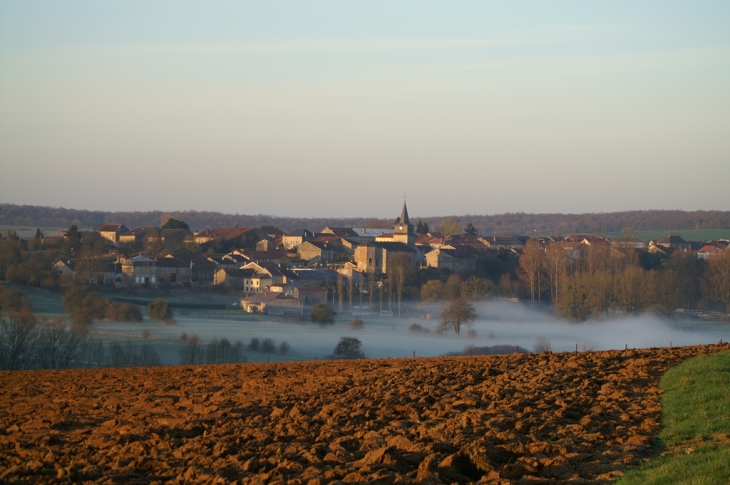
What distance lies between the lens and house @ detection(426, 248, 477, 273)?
8988cm

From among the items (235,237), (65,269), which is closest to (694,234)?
(235,237)

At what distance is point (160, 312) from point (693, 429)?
50690mm

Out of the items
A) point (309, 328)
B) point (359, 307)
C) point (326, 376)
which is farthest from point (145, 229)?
point (326, 376)

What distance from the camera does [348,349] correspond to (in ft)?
144

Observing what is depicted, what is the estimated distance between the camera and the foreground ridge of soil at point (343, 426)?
743cm

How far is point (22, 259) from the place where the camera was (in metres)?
70.8

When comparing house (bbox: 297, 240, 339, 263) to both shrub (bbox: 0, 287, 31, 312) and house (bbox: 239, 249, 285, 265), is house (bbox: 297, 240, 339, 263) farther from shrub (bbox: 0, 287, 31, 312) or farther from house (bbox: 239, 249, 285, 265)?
shrub (bbox: 0, 287, 31, 312)

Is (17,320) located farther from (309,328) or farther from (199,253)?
(199,253)

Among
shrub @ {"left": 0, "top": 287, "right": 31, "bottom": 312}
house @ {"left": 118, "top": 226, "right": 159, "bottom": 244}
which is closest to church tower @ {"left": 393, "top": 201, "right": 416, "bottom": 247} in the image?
house @ {"left": 118, "top": 226, "right": 159, "bottom": 244}

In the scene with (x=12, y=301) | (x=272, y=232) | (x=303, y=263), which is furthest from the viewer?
(x=272, y=232)

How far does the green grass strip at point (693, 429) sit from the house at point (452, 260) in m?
75.7

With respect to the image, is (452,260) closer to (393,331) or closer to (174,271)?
(174,271)

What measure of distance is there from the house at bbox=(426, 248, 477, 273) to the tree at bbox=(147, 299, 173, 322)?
39.6 meters

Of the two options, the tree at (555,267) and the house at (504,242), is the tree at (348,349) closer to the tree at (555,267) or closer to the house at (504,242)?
the tree at (555,267)
